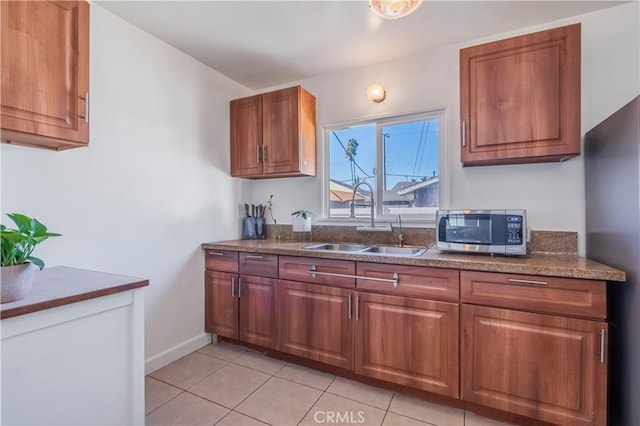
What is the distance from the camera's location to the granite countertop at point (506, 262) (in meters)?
1.44

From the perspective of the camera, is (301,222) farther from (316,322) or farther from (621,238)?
(621,238)

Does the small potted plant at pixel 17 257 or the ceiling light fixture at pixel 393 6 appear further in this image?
the ceiling light fixture at pixel 393 6

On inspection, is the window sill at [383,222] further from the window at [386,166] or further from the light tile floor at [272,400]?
the light tile floor at [272,400]

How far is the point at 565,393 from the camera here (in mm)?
1495

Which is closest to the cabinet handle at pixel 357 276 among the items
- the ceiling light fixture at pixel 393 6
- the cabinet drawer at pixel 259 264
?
the cabinet drawer at pixel 259 264

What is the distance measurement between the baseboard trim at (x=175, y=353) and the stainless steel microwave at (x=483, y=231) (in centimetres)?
209

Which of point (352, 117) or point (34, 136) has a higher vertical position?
point (352, 117)

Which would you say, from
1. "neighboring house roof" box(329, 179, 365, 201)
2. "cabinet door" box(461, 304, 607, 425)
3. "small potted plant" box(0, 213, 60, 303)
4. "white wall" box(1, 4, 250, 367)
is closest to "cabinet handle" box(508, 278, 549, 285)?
"cabinet door" box(461, 304, 607, 425)

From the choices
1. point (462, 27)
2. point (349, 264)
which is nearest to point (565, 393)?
point (349, 264)

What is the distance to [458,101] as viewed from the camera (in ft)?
7.56

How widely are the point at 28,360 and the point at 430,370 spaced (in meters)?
1.87

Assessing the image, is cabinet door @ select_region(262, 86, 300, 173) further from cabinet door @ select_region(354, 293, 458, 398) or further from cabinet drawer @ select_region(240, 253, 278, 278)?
cabinet door @ select_region(354, 293, 458, 398)

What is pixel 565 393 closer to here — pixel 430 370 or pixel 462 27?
pixel 430 370

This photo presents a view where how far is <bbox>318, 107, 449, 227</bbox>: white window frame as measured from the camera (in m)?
2.37
